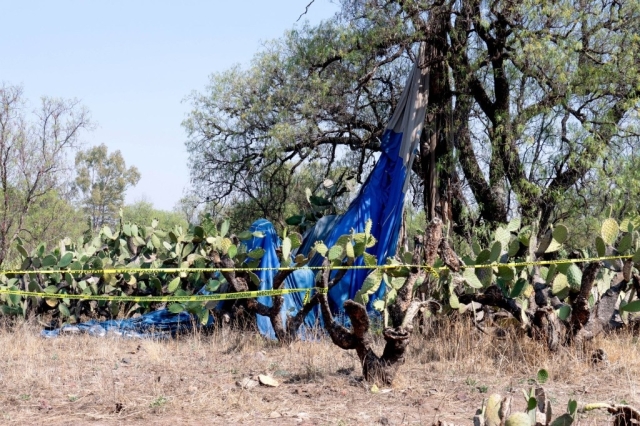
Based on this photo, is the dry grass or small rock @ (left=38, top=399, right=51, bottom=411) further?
small rock @ (left=38, top=399, right=51, bottom=411)

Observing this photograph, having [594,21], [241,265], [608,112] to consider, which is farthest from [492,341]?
[594,21]

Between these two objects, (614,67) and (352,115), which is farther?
(352,115)

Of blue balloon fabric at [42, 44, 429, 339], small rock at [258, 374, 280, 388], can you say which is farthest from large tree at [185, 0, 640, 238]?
small rock at [258, 374, 280, 388]

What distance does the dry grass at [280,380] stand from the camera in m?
4.45

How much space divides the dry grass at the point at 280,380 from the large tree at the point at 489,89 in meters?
3.61

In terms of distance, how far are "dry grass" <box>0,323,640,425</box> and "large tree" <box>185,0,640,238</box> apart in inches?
142

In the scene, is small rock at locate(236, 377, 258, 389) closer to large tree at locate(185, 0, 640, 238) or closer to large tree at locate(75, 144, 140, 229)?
large tree at locate(185, 0, 640, 238)

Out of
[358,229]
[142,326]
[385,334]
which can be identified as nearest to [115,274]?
[142,326]

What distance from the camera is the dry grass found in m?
4.45

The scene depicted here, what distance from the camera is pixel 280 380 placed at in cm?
530

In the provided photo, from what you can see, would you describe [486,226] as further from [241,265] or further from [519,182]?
[241,265]

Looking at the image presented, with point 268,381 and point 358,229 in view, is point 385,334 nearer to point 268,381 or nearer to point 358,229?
point 268,381

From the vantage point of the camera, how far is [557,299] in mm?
6438

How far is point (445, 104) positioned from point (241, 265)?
407cm
